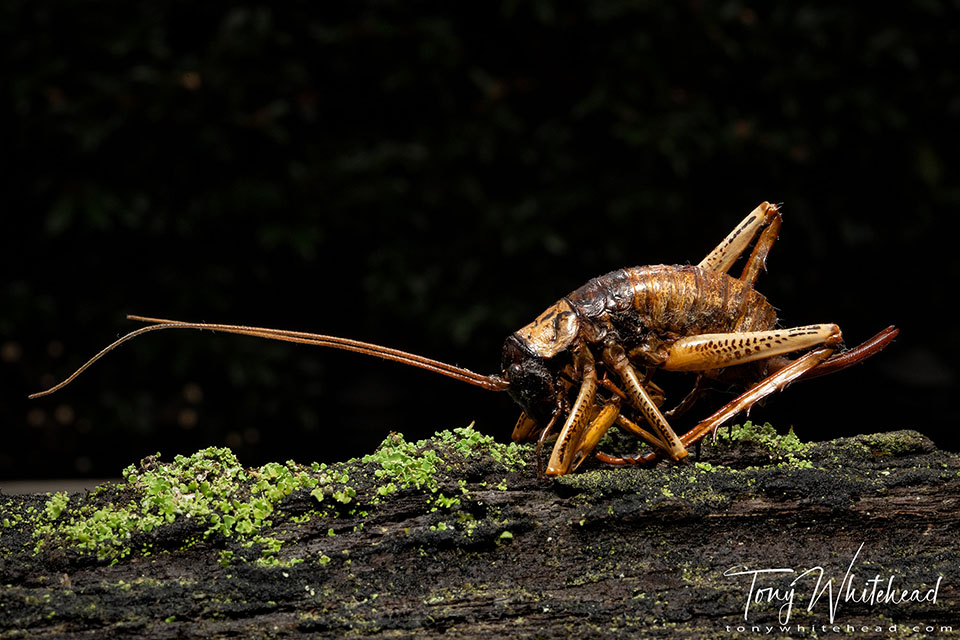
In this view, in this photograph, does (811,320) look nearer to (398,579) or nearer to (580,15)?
(580,15)

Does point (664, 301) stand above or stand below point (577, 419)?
above

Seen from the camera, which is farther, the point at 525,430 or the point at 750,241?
the point at 750,241

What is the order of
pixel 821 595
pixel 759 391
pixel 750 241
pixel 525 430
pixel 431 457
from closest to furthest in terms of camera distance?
pixel 821 595, pixel 431 457, pixel 759 391, pixel 525 430, pixel 750 241

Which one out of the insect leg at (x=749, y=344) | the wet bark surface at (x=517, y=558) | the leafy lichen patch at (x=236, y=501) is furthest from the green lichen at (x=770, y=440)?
the leafy lichen patch at (x=236, y=501)

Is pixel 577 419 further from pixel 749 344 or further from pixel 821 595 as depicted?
pixel 821 595

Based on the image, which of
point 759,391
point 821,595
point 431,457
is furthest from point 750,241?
point 431,457

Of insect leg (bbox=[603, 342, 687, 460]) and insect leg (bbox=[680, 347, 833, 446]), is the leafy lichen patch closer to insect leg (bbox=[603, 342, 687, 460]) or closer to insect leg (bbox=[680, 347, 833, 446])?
insect leg (bbox=[603, 342, 687, 460])
